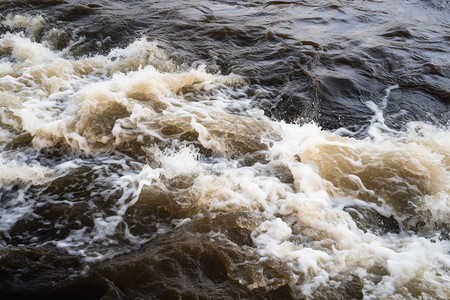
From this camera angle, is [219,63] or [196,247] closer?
[196,247]

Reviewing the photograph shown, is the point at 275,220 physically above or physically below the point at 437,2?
below

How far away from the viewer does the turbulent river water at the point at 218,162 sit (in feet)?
11.0

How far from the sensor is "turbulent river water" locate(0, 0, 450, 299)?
3.36 meters

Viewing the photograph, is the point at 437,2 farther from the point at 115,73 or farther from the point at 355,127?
the point at 115,73

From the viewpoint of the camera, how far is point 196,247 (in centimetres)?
354

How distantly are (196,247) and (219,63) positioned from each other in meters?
4.12

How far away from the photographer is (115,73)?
6223mm

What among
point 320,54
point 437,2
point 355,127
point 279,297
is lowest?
point 279,297

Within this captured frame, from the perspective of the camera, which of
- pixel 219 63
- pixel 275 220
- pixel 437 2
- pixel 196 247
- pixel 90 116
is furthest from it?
pixel 437 2

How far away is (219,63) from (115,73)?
5.87 feet

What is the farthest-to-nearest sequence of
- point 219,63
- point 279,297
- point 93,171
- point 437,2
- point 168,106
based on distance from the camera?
point 437,2
point 219,63
point 168,106
point 93,171
point 279,297

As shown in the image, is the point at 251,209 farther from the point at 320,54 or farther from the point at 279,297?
the point at 320,54

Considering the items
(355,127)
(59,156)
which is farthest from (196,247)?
(355,127)

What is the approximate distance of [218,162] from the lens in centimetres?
468
